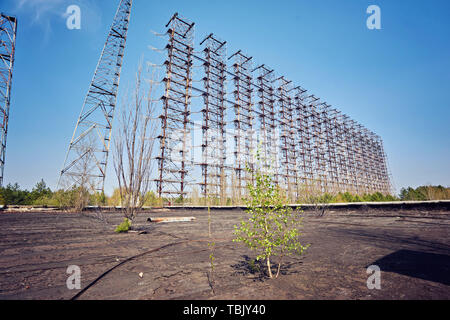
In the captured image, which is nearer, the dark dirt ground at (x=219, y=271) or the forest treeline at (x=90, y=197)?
the dark dirt ground at (x=219, y=271)

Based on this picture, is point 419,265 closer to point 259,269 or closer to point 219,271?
point 259,269

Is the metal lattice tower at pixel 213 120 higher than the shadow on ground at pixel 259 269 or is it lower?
higher

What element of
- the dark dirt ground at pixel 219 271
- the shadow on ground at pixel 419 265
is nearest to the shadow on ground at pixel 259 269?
the dark dirt ground at pixel 219 271

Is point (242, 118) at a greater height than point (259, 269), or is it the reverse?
point (242, 118)

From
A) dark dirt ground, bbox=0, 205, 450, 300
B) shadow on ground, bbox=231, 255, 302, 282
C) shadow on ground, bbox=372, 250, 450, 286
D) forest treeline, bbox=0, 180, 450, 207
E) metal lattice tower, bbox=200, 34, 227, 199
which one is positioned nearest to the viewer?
dark dirt ground, bbox=0, 205, 450, 300

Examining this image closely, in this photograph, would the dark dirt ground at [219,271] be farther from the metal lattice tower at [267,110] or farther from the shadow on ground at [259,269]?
the metal lattice tower at [267,110]

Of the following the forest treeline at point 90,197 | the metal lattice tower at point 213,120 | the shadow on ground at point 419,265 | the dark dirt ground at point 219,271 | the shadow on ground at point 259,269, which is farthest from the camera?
the metal lattice tower at point 213,120

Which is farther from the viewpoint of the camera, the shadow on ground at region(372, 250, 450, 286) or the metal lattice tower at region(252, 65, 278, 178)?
the metal lattice tower at region(252, 65, 278, 178)

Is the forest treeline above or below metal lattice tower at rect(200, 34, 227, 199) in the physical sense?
below

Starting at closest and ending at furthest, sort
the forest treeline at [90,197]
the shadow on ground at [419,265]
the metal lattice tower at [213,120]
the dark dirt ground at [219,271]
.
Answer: the dark dirt ground at [219,271] → the shadow on ground at [419,265] → the forest treeline at [90,197] → the metal lattice tower at [213,120]

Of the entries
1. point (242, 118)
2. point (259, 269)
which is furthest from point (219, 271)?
point (242, 118)

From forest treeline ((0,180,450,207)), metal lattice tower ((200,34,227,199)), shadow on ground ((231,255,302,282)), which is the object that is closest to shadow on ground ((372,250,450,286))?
shadow on ground ((231,255,302,282))

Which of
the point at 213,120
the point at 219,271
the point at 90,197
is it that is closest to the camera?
the point at 219,271

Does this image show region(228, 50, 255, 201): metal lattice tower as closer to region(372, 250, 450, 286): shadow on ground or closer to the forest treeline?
the forest treeline
